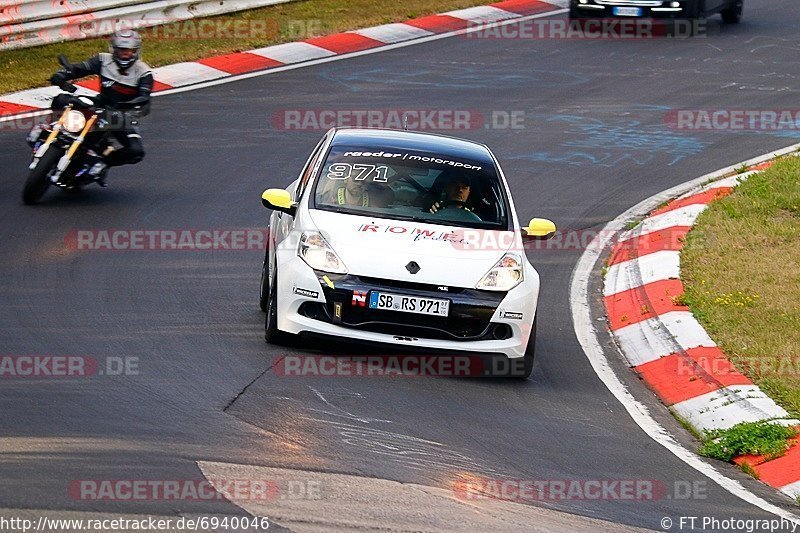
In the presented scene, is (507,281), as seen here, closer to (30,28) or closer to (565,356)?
(565,356)

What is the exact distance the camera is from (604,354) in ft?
34.3

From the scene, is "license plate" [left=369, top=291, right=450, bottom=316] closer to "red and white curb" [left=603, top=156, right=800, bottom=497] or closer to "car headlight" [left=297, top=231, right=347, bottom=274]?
"car headlight" [left=297, top=231, right=347, bottom=274]

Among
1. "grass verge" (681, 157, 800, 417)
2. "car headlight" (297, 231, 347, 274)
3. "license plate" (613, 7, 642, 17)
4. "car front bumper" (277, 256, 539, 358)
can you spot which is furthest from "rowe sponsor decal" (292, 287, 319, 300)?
"license plate" (613, 7, 642, 17)

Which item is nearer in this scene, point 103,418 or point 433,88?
point 103,418

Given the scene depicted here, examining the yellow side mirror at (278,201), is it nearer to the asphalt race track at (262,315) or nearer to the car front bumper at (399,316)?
the car front bumper at (399,316)

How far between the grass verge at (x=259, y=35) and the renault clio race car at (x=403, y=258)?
8852mm

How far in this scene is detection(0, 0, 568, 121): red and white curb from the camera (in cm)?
1738

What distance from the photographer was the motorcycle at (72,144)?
13.2 meters

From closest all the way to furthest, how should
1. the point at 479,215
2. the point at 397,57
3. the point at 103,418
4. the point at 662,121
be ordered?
the point at 103,418 → the point at 479,215 → the point at 662,121 → the point at 397,57

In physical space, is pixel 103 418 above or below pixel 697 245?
above

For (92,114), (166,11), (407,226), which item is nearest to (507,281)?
(407,226)

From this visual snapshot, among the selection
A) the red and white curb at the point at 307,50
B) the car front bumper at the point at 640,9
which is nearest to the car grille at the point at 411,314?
the red and white curb at the point at 307,50

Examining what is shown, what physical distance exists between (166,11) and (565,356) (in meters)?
12.8

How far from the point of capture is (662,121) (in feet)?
60.5
